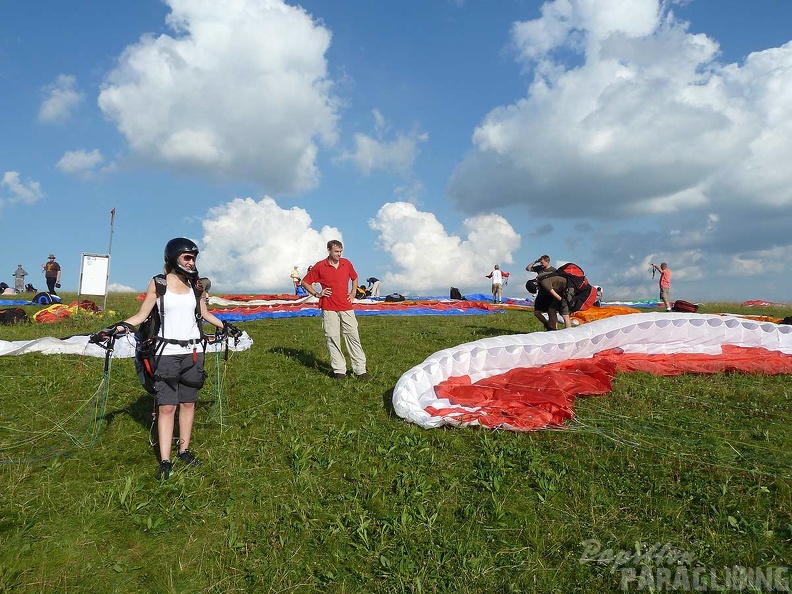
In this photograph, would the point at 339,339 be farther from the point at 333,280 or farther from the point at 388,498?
the point at 388,498

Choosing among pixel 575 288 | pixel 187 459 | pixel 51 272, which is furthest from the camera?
pixel 51 272

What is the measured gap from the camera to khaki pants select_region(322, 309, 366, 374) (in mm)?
8539

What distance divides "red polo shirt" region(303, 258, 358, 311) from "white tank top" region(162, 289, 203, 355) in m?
3.68

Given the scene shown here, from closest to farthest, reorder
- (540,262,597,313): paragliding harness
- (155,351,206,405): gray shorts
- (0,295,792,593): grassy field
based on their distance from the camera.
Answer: (0,295,792,593): grassy field
(155,351,206,405): gray shorts
(540,262,597,313): paragliding harness

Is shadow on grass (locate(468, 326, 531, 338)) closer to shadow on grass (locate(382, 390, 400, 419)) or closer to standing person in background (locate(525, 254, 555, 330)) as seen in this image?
standing person in background (locate(525, 254, 555, 330))

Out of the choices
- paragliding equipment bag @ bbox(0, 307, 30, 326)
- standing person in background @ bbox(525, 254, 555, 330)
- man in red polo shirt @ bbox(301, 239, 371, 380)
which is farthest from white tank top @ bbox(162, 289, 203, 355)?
paragliding equipment bag @ bbox(0, 307, 30, 326)

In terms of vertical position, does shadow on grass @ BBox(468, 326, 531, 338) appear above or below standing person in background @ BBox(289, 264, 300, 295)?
below

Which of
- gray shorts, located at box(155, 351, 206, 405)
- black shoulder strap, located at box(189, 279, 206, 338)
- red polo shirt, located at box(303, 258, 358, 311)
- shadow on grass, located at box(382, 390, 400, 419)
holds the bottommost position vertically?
shadow on grass, located at box(382, 390, 400, 419)

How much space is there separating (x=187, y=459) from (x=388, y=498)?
231 centimetres

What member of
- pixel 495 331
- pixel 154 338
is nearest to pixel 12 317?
pixel 154 338

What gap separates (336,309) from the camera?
8617mm

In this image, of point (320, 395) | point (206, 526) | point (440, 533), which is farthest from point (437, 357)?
point (206, 526)

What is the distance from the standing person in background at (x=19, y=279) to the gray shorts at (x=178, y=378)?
1438 inches

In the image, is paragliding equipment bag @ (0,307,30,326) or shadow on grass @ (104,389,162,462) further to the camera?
paragliding equipment bag @ (0,307,30,326)
